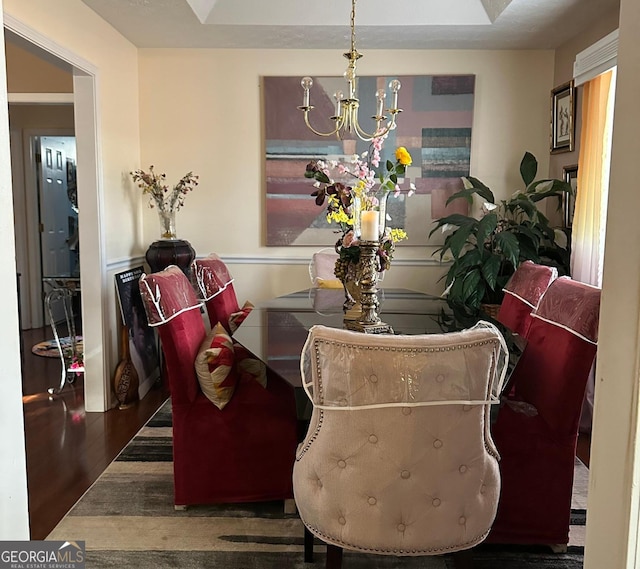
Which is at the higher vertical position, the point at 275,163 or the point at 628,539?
the point at 275,163

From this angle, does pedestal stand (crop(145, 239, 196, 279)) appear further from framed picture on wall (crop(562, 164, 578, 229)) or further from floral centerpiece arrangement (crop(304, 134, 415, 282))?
framed picture on wall (crop(562, 164, 578, 229))

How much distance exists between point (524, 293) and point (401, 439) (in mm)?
1479

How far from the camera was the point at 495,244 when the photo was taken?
3.72 m

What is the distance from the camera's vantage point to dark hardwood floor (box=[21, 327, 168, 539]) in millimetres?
2459

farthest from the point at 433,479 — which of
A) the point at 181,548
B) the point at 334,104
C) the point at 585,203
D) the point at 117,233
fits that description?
the point at 334,104

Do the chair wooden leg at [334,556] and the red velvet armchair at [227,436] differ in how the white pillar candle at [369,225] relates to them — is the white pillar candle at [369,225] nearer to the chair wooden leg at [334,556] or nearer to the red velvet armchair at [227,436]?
the red velvet armchair at [227,436]

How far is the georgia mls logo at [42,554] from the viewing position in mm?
1149

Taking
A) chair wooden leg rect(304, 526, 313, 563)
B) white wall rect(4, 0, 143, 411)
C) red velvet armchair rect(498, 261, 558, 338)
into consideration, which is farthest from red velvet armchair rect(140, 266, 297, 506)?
white wall rect(4, 0, 143, 411)

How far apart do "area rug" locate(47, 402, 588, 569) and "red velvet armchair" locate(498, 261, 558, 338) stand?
2.61 ft

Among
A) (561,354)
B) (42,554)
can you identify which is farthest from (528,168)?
(42,554)

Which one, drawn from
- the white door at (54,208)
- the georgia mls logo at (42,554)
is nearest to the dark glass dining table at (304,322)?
the georgia mls logo at (42,554)

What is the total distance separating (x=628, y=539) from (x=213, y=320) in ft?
8.49

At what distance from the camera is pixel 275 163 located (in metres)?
4.28

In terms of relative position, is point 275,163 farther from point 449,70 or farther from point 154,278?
point 154,278
